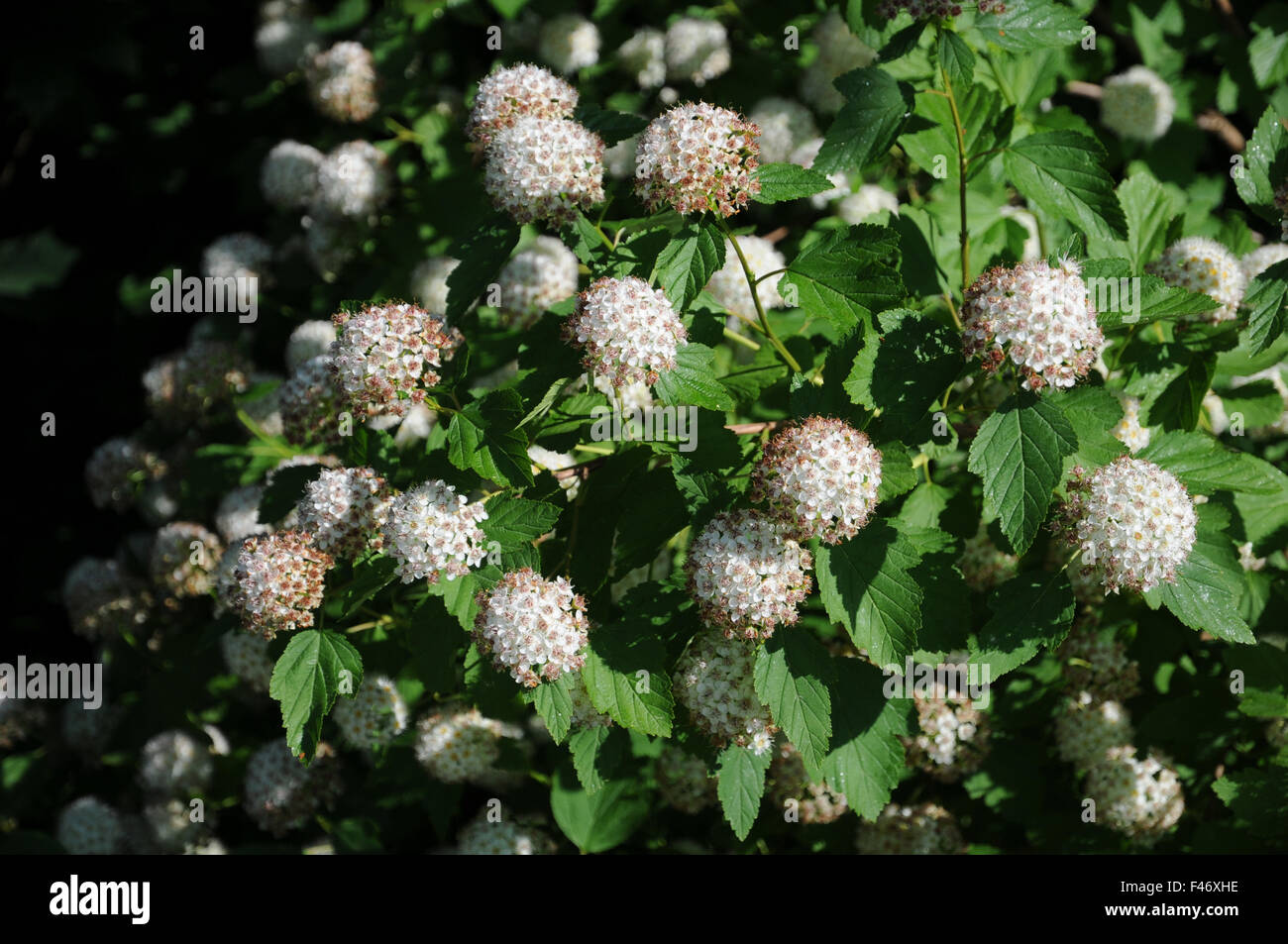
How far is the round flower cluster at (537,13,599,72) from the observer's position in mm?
4363

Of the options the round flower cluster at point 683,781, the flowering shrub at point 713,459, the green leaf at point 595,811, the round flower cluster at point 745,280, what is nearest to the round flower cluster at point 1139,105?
the flowering shrub at point 713,459

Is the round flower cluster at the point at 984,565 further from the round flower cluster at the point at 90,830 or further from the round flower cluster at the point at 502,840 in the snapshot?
the round flower cluster at the point at 90,830

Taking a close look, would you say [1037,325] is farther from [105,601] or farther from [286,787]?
[105,601]

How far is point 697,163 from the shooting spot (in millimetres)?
2428

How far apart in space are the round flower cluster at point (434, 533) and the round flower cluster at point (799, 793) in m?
1.36

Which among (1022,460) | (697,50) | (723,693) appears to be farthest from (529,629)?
(697,50)

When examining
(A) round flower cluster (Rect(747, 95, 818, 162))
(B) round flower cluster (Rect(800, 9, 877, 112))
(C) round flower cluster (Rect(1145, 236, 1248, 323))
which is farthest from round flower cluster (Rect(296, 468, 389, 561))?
(B) round flower cluster (Rect(800, 9, 877, 112))

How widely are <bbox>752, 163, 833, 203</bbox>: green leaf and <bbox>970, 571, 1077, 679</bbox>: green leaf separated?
3.80 feet

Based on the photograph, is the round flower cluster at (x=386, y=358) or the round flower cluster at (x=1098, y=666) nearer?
the round flower cluster at (x=386, y=358)

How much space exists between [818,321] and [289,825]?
2.80m

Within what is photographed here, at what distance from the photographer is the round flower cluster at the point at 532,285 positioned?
3.64 m

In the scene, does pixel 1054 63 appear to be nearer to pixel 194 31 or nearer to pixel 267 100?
pixel 267 100

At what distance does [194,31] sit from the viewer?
5199 mm

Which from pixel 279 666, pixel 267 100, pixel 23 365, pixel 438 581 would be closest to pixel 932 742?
pixel 438 581
